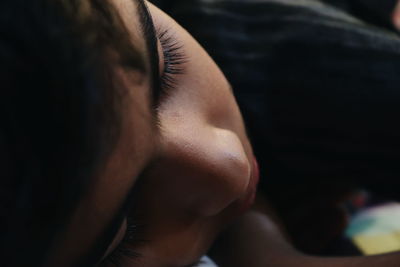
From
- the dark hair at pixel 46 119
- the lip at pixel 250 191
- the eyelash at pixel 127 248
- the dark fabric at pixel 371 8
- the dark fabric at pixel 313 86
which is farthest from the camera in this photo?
the dark fabric at pixel 371 8

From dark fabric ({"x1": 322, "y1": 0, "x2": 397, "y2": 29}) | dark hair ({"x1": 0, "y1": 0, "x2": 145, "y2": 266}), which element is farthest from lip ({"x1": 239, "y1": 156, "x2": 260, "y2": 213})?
dark fabric ({"x1": 322, "y1": 0, "x2": 397, "y2": 29})

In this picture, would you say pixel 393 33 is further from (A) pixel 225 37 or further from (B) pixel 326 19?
(A) pixel 225 37

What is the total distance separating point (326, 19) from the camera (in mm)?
705

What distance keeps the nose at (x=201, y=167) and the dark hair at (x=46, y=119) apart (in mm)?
97

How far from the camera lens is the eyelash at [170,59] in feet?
1.55

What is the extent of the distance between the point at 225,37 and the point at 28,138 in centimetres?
40

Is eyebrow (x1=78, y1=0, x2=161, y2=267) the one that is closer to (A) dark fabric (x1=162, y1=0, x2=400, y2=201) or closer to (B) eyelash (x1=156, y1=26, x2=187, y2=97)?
(B) eyelash (x1=156, y1=26, x2=187, y2=97)

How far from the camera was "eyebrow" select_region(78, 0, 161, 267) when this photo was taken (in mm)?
388

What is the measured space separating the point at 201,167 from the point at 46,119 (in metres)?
0.16

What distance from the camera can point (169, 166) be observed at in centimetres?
45

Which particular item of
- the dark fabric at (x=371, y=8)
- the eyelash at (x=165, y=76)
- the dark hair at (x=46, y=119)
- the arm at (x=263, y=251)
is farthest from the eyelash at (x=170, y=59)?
the dark fabric at (x=371, y=8)

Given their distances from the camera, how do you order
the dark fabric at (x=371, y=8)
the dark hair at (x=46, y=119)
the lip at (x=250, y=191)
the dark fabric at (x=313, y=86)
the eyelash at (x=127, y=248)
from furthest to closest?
the dark fabric at (x=371, y=8) < the dark fabric at (x=313, y=86) < the lip at (x=250, y=191) < the eyelash at (x=127, y=248) < the dark hair at (x=46, y=119)

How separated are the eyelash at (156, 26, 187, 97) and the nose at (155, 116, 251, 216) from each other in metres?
0.04

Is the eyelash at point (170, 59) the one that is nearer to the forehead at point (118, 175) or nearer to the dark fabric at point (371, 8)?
the forehead at point (118, 175)
